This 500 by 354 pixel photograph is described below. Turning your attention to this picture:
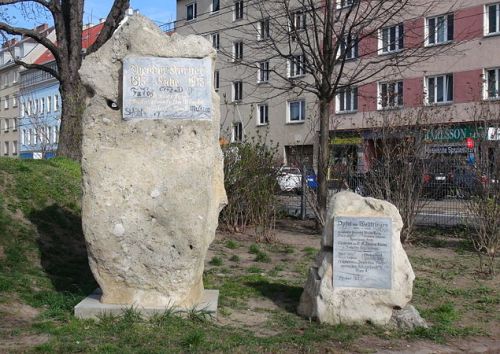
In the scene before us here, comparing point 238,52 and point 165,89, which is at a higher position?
point 238,52

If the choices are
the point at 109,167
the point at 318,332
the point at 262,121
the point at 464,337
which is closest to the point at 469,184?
the point at 464,337

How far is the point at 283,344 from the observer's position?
18.4ft

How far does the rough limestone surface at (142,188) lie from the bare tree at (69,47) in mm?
9564

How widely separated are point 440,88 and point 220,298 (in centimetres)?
2819

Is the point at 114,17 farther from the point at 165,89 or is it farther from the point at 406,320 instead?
the point at 406,320

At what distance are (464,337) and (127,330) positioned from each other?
10.8 ft

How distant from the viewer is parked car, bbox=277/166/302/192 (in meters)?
13.6

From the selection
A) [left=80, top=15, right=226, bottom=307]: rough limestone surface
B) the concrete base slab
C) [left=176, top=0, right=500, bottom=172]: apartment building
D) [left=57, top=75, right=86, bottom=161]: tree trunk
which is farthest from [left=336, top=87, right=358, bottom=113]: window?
the concrete base slab

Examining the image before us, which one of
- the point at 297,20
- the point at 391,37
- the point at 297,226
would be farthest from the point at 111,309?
the point at 391,37

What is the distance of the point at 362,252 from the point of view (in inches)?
255

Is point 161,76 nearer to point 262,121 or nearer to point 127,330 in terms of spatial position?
point 127,330

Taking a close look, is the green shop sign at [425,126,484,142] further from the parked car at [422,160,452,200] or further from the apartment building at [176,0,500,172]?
the parked car at [422,160,452,200]

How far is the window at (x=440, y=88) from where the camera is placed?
106 feet

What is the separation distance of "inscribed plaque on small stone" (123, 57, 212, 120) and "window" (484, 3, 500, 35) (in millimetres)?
27542
